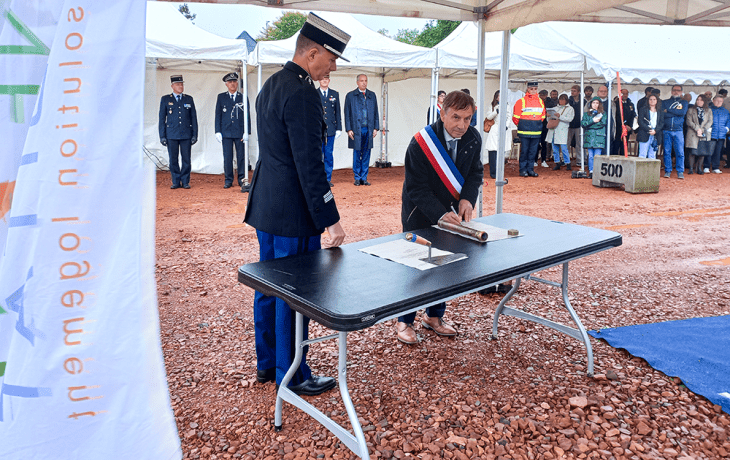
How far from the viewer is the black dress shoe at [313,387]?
278cm

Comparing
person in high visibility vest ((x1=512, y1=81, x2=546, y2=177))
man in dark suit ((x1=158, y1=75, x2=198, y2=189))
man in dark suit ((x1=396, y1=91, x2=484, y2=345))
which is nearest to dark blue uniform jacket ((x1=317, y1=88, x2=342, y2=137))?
man in dark suit ((x1=158, y1=75, x2=198, y2=189))

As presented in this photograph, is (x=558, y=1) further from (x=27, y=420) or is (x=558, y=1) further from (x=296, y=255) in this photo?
(x=27, y=420)

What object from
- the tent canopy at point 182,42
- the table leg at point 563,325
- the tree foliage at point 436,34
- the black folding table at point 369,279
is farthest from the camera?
the tree foliage at point 436,34

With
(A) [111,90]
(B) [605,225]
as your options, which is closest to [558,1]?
(A) [111,90]

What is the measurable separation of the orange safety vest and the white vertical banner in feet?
37.4

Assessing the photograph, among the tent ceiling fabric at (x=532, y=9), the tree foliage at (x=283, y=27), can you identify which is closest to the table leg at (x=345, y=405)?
the tent ceiling fabric at (x=532, y=9)

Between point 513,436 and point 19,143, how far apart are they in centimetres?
214

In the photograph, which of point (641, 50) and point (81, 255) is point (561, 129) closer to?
point (641, 50)

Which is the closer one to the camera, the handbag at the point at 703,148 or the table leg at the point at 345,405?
the table leg at the point at 345,405

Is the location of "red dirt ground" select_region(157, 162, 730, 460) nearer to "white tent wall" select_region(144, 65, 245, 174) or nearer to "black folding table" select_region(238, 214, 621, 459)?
"black folding table" select_region(238, 214, 621, 459)

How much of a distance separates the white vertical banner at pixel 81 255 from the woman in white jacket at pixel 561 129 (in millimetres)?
12398

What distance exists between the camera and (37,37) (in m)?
1.30

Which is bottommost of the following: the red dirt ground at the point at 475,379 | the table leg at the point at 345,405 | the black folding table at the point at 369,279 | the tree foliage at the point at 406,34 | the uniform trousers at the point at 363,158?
the red dirt ground at the point at 475,379

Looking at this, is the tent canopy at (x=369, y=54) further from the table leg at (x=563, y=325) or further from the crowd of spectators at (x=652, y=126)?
the table leg at (x=563, y=325)
